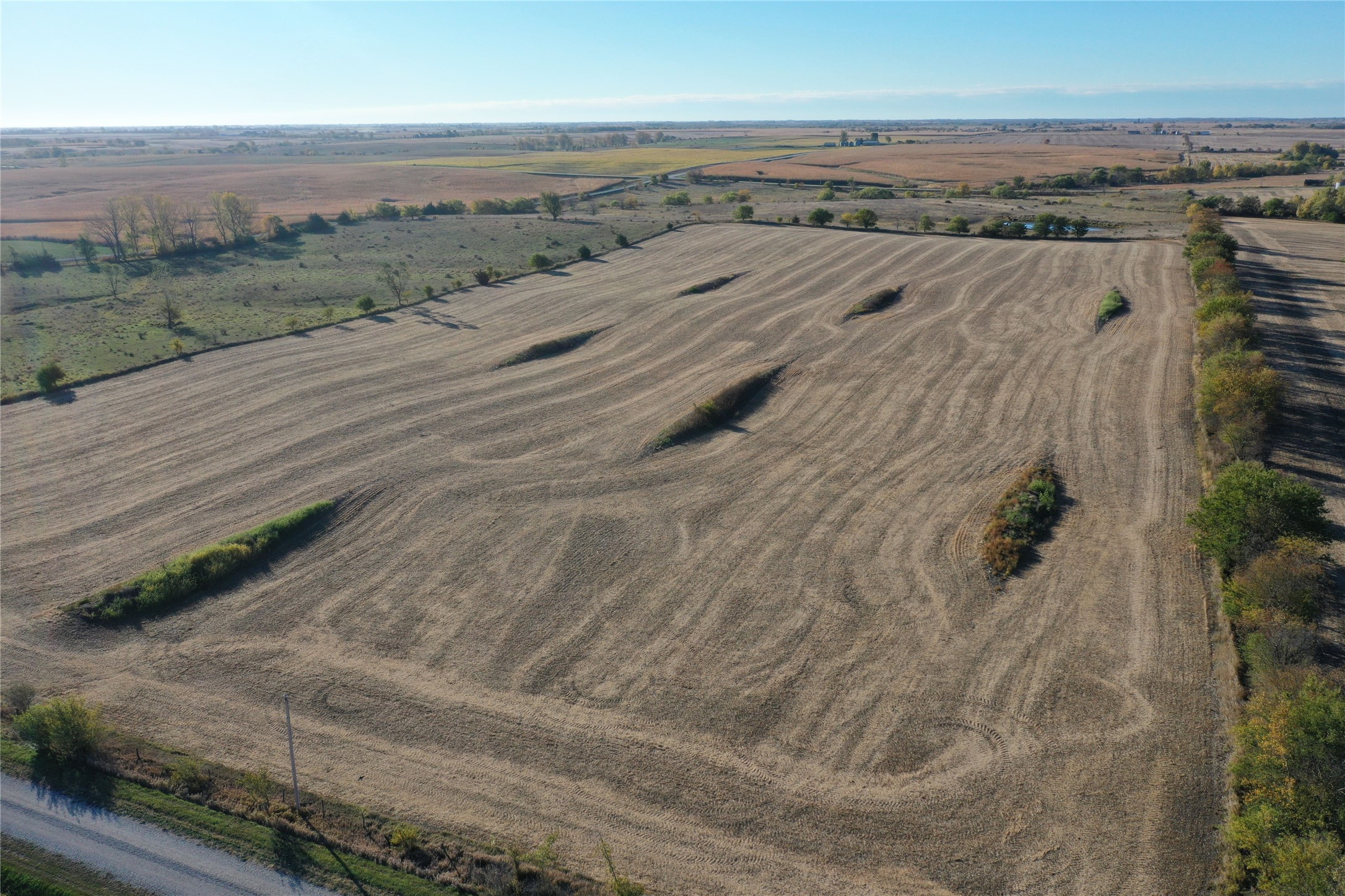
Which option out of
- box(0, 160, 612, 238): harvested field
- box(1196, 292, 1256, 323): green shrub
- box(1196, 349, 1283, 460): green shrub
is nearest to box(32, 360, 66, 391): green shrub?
box(1196, 349, 1283, 460): green shrub

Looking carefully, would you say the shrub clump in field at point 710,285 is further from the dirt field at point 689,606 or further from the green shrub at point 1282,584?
the green shrub at point 1282,584

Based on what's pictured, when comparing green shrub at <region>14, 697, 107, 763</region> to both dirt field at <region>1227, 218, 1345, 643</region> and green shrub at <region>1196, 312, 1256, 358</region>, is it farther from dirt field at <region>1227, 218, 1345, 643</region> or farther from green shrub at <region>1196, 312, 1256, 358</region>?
green shrub at <region>1196, 312, 1256, 358</region>

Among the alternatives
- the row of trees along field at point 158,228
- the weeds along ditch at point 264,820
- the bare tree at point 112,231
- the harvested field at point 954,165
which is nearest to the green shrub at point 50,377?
the weeds along ditch at point 264,820

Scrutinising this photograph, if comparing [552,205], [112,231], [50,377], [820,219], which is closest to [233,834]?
[50,377]

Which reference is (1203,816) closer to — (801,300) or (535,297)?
(801,300)

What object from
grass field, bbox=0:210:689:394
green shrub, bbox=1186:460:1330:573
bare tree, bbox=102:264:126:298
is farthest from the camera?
bare tree, bbox=102:264:126:298
